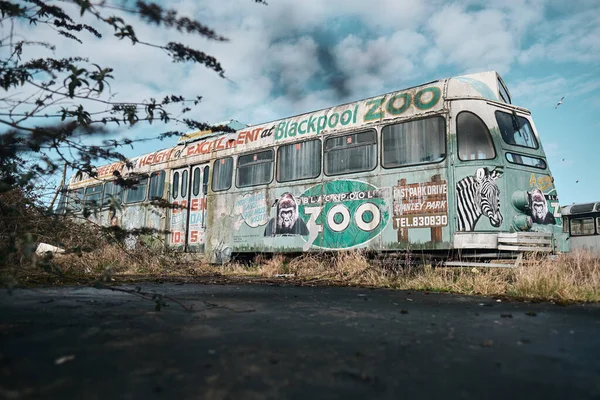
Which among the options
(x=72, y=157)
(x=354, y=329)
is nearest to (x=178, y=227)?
(x=72, y=157)

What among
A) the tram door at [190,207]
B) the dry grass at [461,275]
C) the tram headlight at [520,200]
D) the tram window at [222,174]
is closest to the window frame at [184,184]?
the tram door at [190,207]

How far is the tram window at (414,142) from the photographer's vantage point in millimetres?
7543

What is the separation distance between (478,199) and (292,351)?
211 inches

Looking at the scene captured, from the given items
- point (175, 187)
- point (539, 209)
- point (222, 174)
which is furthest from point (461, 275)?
point (175, 187)

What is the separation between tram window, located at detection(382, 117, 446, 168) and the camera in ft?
24.7

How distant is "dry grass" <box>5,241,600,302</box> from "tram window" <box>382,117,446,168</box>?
1757 millimetres

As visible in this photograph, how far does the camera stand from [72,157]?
12.0ft

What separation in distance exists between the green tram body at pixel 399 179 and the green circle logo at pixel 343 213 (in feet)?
0.06

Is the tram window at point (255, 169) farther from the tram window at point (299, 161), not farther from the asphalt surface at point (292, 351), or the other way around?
the asphalt surface at point (292, 351)

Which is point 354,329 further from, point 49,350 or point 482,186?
point 482,186

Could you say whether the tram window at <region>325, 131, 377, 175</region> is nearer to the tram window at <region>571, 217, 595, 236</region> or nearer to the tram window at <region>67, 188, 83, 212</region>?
the tram window at <region>67, 188, 83, 212</region>

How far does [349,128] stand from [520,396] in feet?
23.3

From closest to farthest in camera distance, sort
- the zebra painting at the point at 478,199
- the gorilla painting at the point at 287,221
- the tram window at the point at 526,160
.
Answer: the zebra painting at the point at 478,199 < the tram window at the point at 526,160 < the gorilla painting at the point at 287,221

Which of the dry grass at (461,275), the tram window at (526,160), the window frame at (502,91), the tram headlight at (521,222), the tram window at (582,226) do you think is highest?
the window frame at (502,91)
